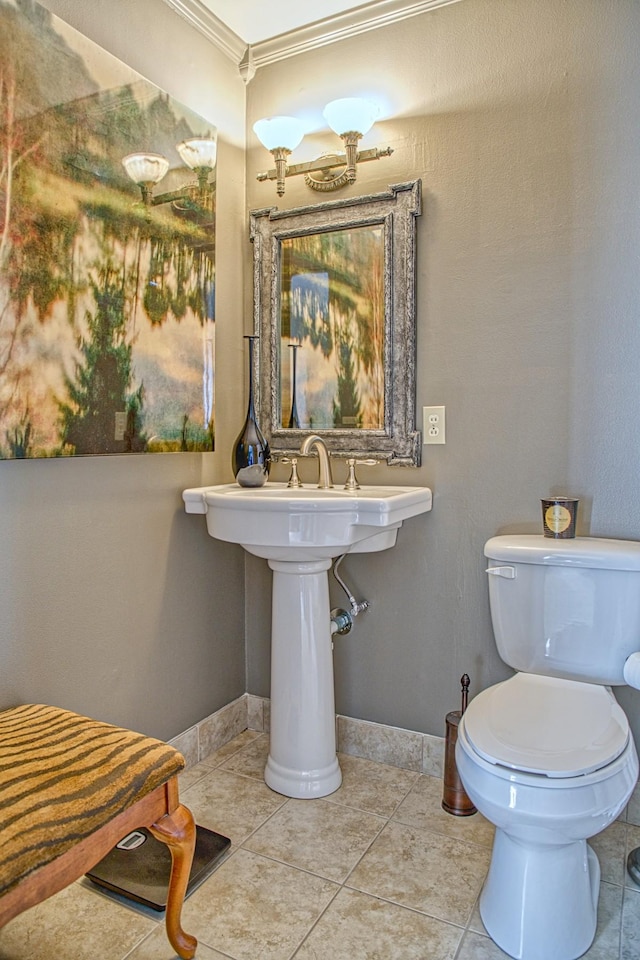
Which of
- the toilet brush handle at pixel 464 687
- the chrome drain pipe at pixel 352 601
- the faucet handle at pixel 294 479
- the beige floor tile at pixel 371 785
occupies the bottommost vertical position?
the beige floor tile at pixel 371 785

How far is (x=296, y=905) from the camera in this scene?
5.06 feet

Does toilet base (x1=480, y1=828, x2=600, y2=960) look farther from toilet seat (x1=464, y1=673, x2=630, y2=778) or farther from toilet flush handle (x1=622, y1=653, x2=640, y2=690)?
toilet flush handle (x1=622, y1=653, x2=640, y2=690)

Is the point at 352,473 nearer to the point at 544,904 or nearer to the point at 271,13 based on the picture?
the point at 544,904

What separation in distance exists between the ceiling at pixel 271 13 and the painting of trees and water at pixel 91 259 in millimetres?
354

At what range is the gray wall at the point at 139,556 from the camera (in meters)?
1.63

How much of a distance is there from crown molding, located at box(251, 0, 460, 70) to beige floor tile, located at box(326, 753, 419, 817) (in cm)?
239

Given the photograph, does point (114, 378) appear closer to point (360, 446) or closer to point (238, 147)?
point (360, 446)

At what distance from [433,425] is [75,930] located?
5.20 ft

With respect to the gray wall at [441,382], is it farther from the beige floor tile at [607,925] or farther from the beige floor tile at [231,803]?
the beige floor tile at [607,925]

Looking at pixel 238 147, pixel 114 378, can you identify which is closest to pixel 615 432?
pixel 114 378

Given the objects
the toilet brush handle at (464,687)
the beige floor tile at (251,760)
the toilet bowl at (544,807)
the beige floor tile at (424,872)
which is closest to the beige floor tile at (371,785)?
the beige floor tile at (424,872)

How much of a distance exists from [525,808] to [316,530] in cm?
81

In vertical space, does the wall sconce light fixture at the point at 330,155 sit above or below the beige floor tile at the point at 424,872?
above

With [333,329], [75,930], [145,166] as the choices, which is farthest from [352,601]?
[145,166]
